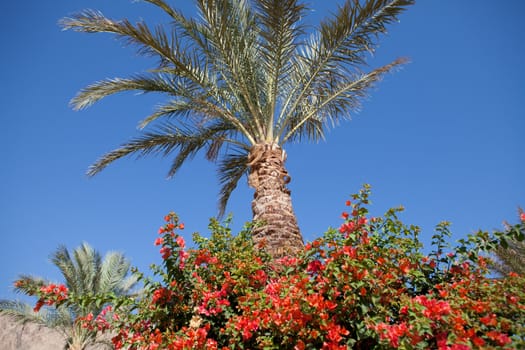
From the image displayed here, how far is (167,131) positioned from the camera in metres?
6.79

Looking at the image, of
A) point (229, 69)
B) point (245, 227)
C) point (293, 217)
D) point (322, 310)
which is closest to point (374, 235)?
point (322, 310)

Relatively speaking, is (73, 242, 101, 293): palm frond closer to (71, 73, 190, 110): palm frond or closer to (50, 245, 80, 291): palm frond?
(50, 245, 80, 291): palm frond

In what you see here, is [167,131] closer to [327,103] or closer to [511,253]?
[327,103]

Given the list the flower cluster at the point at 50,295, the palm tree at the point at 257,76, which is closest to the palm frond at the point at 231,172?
the palm tree at the point at 257,76

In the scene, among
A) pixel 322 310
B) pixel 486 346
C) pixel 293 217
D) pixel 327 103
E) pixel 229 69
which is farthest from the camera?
pixel 327 103

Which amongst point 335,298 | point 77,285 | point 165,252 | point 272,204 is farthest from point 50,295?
point 77,285

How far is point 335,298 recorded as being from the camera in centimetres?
243

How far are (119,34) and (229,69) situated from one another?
1771 mm

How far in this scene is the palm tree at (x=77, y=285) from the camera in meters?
10.9

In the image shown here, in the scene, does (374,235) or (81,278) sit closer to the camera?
(374,235)

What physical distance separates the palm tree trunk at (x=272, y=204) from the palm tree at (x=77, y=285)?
8.12 m

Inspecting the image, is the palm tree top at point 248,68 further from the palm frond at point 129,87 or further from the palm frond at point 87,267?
the palm frond at point 87,267

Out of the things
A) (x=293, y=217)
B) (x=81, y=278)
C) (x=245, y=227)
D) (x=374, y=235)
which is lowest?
(x=374, y=235)

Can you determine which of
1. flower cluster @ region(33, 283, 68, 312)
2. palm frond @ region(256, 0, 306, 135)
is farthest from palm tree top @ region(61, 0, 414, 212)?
flower cluster @ region(33, 283, 68, 312)
